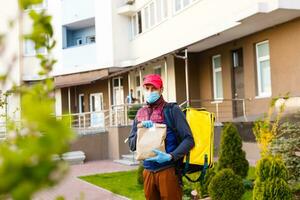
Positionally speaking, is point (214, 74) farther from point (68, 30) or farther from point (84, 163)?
point (68, 30)

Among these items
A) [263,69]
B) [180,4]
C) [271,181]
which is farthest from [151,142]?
[180,4]

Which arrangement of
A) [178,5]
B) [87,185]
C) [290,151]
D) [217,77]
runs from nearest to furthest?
[290,151] → [87,185] → [217,77] → [178,5]

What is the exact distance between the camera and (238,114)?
17031 mm

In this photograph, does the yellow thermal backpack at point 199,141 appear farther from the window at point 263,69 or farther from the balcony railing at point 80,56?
the balcony railing at point 80,56

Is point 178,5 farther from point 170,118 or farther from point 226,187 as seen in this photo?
point 170,118

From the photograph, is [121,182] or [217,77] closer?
[121,182]

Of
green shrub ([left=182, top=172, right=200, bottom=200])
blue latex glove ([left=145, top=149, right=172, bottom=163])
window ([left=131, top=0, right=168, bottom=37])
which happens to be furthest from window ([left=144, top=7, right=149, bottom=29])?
blue latex glove ([left=145, top=149, right=172, bottom=163])

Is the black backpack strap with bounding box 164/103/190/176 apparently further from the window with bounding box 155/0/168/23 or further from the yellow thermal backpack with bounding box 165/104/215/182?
the window with bounding box 155/0/168/23

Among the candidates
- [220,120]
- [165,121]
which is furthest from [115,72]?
[165,121]

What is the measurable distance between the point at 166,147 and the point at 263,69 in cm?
1202

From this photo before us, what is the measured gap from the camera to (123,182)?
1152 cm

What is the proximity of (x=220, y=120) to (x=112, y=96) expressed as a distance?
11.4m

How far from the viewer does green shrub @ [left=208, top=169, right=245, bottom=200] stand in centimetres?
718

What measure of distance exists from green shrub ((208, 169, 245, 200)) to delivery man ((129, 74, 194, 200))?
3092 mm
